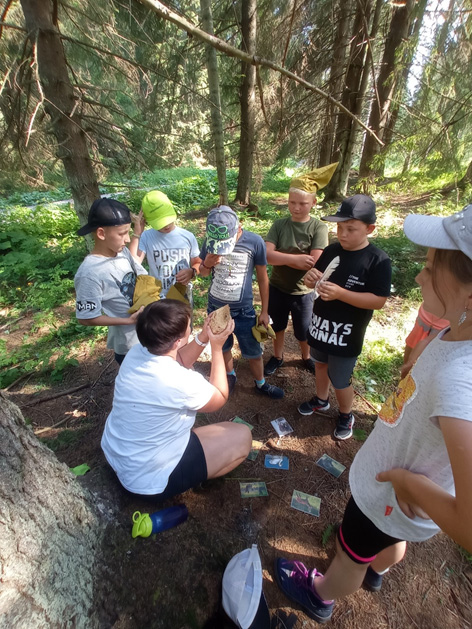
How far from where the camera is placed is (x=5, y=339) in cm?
445

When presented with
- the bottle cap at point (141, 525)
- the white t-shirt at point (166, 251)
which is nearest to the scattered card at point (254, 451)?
the bottle cap at point (141, 525)

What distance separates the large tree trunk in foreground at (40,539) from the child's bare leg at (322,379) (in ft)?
6.75

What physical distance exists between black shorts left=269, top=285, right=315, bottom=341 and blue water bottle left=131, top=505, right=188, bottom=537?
6.51 feet

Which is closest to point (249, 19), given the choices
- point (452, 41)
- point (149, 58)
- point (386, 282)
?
point (149, 58)

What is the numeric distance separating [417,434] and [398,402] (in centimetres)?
16

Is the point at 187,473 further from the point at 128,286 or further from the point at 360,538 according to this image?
the point at 128,286

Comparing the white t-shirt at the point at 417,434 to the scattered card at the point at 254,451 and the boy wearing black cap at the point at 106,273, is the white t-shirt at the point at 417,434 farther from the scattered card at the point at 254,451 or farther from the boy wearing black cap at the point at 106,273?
the boy wearing black cap at the point at 106,273

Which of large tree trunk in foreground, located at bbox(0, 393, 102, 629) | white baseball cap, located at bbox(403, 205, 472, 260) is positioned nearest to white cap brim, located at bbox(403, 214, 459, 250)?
white baseball cap, located at bbox(403, 205, 472, 260)

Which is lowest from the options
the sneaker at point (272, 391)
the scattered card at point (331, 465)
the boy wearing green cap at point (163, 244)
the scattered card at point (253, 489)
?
the scattered card at point (253, 489)

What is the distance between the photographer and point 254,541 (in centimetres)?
194

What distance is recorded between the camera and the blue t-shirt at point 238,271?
2586 millimetres

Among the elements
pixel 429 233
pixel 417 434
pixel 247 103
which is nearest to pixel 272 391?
pixel 417 434

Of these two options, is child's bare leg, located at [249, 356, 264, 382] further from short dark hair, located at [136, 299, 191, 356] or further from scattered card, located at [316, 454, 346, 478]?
short dark hair, located at [136, 299, 191, 356]

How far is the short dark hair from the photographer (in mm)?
1630
